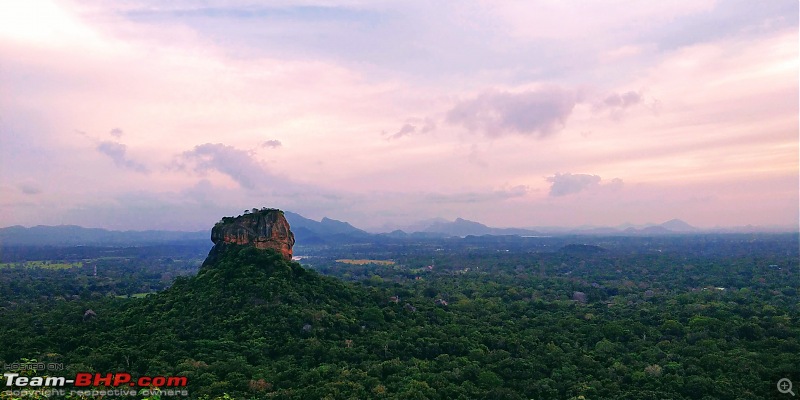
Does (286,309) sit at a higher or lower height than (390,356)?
higher

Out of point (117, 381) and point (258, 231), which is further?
point (258, 231)

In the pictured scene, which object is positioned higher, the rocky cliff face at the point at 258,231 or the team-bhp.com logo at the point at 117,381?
the rocky cliff face at the point at 258,231

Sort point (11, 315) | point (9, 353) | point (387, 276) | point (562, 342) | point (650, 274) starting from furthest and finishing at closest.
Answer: point (387, 276), point (650, 274), point (11, 315), point (562, 342), point (9, 353)

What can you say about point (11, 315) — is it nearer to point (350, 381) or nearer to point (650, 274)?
point (350, 381)

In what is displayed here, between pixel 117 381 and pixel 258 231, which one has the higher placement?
pixel 258 231

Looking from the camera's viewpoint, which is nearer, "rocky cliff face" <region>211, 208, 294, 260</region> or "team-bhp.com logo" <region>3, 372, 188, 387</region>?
"team-bhp.com logo" <region>3, 372, 188, 387</region>

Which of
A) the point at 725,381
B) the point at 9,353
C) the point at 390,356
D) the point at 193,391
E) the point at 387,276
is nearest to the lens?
the point at 193,391

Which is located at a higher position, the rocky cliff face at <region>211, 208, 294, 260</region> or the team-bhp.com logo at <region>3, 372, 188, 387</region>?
the rocky cliff face at <region>211, 208, 294, 260</region>

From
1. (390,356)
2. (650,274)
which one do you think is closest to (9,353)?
(390,356)
